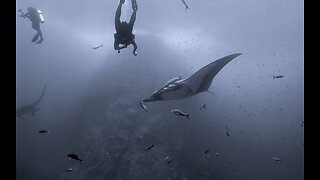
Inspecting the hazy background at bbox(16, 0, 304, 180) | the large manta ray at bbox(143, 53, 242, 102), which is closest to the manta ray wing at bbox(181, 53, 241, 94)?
the large manta ray at bbox(143, 53, 242, 102)

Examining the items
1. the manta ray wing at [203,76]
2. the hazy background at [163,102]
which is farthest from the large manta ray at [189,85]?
the hazy background at [163,102]

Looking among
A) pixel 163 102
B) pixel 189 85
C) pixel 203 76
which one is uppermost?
pixel 203 76

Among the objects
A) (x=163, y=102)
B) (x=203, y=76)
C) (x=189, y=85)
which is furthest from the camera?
(x=163, y=102)

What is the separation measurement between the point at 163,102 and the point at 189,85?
15918mm

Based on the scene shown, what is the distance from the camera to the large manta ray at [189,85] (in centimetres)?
811

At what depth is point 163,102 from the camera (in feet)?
80.2

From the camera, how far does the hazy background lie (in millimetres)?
21812

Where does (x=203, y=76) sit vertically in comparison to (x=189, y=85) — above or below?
above

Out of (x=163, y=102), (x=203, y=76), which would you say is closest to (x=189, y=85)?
(x=203, y=76)

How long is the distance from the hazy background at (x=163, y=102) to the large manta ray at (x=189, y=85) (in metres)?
11.8

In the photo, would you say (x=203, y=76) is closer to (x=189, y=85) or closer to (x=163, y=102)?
(x=189, y=85)

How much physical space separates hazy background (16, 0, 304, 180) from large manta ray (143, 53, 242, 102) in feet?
38.9
